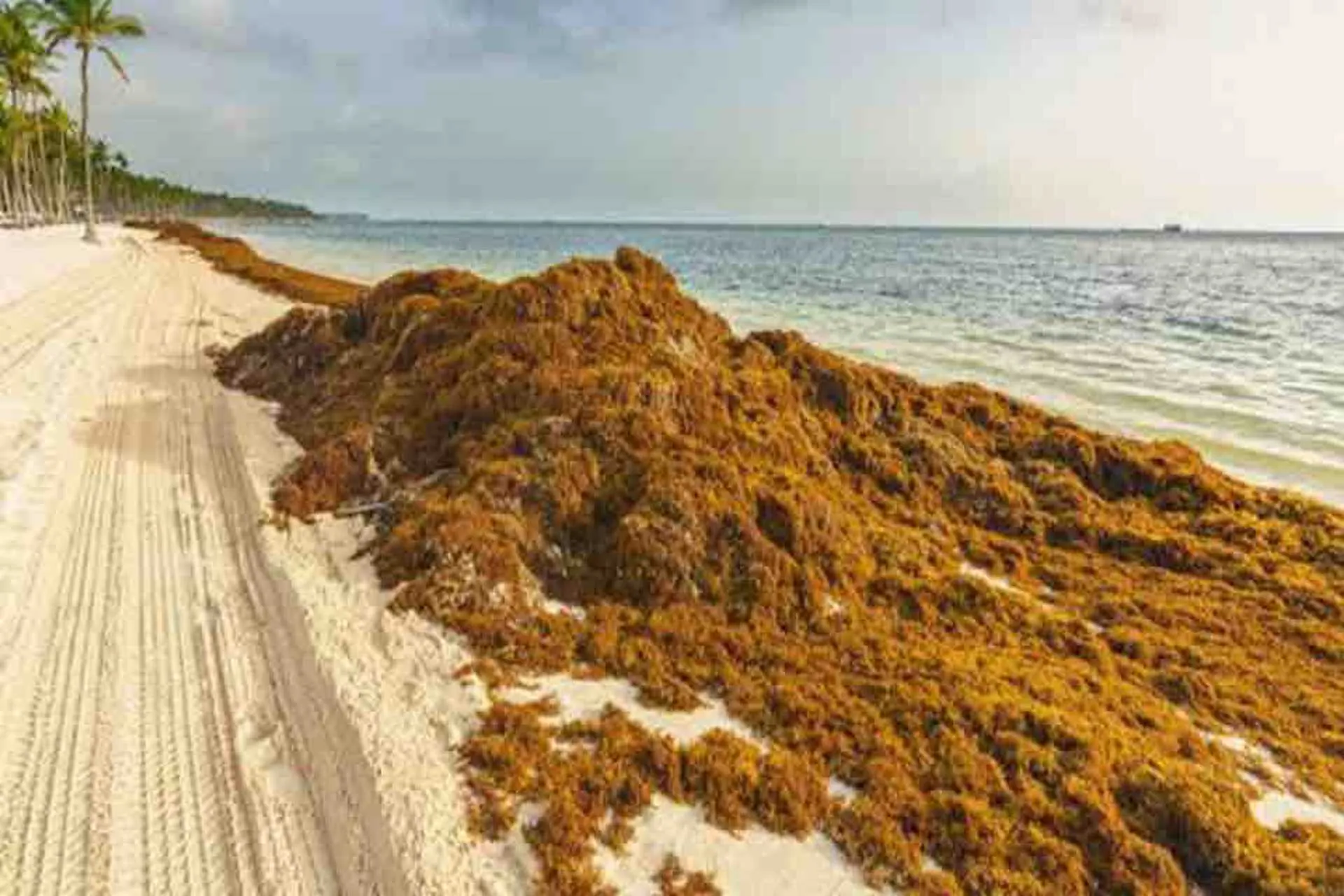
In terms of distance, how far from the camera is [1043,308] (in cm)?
3369

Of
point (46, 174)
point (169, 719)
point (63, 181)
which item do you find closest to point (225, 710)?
point (169, 719)

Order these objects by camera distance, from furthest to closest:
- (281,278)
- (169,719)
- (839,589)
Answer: (281,278) < (839,589) < (169,719)

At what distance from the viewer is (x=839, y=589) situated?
6379 mm

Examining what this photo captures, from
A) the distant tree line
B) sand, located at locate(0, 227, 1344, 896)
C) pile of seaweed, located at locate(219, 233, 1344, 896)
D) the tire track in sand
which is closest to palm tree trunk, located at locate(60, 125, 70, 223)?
the distant tree line

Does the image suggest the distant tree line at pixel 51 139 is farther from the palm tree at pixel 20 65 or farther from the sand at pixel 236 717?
the sand at pixel 236 717

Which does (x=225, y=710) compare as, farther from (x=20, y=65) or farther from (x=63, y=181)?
(x=63, y=181)

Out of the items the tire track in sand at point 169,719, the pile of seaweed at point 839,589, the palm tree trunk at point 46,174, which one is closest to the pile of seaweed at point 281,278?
the pile of seaweed at point 839,589

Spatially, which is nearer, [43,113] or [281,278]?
[281,278]

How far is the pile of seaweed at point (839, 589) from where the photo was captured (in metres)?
4.17

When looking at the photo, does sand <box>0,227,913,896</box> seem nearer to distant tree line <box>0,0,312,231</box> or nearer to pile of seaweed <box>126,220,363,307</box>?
pile of seaweed <box>126,220,363,307</box>

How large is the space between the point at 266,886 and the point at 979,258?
93830mm

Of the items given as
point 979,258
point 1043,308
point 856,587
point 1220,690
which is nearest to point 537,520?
point 856,587

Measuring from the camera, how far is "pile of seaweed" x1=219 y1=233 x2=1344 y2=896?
4.17m

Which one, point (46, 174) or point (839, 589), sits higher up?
point (46, 174)
